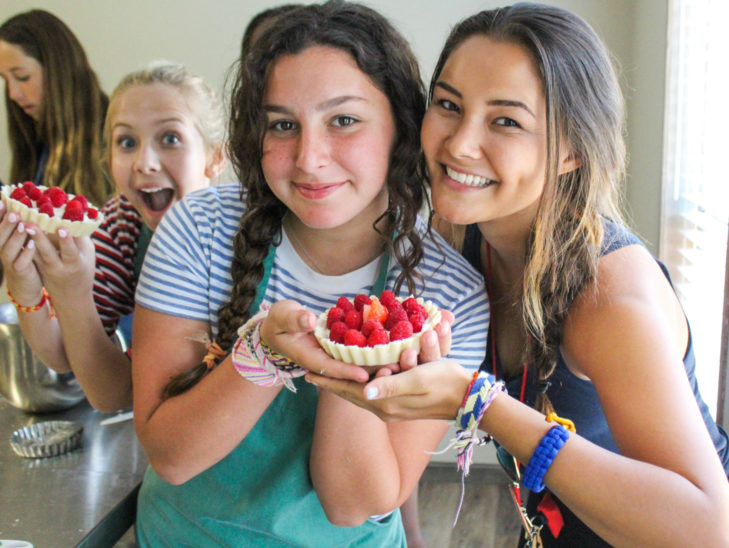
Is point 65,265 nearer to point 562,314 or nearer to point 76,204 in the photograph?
point 76,204

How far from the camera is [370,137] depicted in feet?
4.38

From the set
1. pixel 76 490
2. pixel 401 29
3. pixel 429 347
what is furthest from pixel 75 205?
pixel 401 29

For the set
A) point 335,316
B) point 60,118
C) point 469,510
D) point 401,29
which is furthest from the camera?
point 401,29

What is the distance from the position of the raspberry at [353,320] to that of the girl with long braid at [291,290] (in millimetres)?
125

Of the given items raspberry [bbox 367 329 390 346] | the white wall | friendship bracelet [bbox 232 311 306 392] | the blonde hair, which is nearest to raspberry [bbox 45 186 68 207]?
the blonde hair

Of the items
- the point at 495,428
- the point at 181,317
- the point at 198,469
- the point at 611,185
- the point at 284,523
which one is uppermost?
the point at 611,185

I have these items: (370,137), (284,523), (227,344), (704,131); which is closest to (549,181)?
(370,137)

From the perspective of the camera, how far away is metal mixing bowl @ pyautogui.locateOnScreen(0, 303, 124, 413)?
67.9 inches

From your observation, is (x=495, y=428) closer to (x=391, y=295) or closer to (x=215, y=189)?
(x=391, y=295)

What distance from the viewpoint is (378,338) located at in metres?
1.15

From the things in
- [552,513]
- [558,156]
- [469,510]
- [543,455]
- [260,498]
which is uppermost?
[558,156]

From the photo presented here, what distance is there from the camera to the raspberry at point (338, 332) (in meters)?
1.17

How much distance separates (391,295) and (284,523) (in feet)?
1.53

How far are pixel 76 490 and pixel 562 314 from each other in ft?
3.31
